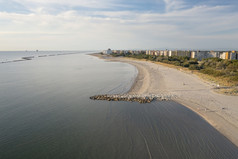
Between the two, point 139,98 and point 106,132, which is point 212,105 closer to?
point 139,98

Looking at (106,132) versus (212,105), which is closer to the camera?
(106,132)

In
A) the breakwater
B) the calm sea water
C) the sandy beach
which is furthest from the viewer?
the breakwater

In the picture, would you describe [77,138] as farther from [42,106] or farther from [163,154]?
[42,106]

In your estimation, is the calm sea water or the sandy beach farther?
the sandy beach

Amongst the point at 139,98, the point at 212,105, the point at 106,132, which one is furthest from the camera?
the point at 139,98

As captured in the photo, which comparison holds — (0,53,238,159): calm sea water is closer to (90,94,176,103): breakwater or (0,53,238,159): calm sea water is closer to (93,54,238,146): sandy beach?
(93,54,238,146): sandy beach

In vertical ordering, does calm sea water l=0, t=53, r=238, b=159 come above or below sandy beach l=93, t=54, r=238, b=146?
below

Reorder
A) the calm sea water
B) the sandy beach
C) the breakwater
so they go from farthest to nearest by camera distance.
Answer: the breakwater → the sandy beach → the calm sea water

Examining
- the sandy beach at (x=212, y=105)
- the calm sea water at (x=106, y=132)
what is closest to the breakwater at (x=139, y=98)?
the calm sea water at (x=106, y=132)

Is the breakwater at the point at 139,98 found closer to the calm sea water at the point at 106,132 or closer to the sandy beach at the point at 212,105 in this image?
the calm sea water at the point at 106,132

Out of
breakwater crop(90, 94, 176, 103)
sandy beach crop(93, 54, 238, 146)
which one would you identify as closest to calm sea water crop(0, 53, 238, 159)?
sandy beach crop(93, 54, 238, 146)

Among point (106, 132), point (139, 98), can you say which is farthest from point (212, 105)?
point (106, 132)
